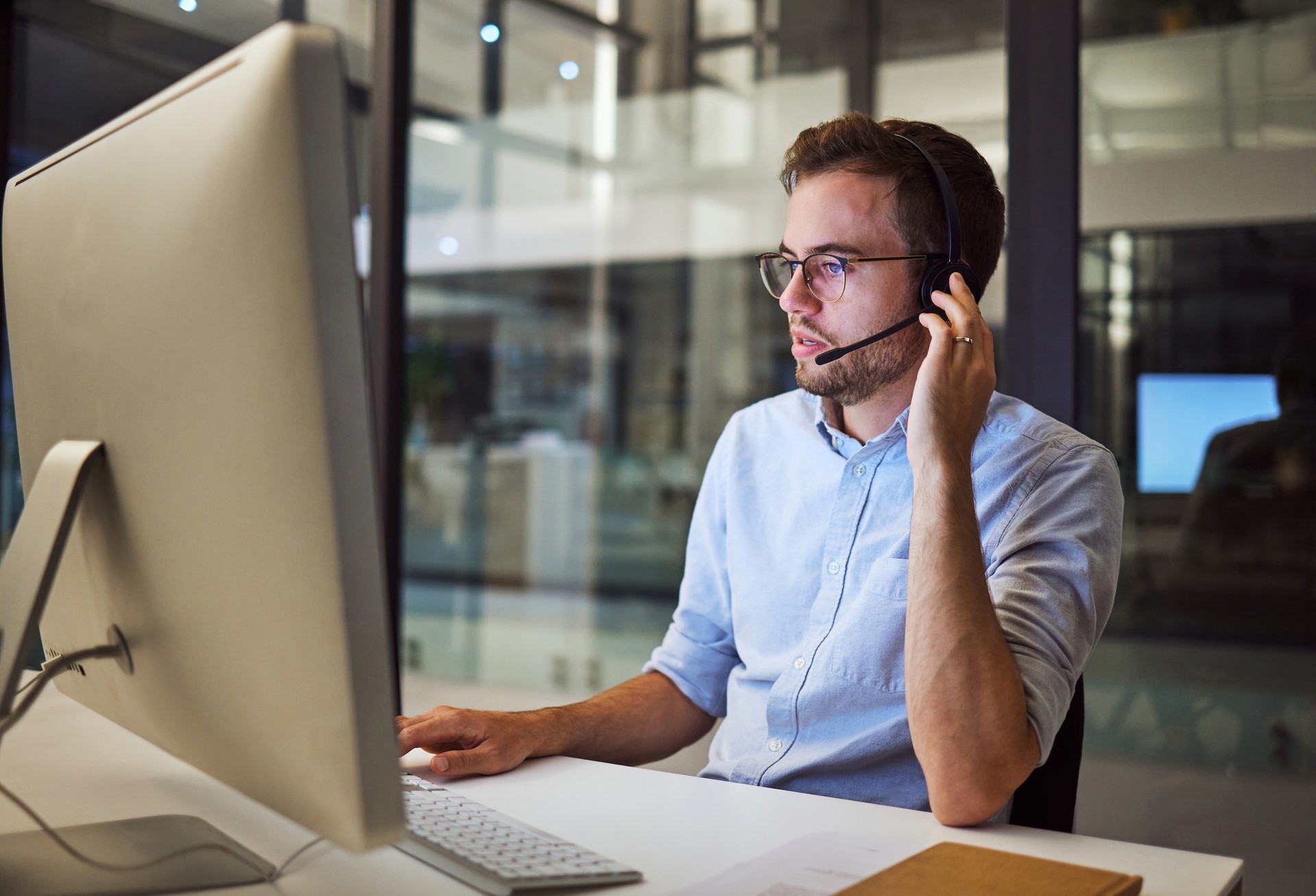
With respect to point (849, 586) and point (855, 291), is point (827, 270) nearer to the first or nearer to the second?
point (855, 291)

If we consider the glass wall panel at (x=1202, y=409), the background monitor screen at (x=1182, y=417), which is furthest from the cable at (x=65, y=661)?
the background monitor screen at (x=1182, y=417)

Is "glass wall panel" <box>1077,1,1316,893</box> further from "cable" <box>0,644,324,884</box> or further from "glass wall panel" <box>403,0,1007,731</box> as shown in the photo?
"cable" <box>0,644,324,884</box>

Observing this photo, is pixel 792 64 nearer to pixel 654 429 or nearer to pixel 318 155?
pixel 654 429

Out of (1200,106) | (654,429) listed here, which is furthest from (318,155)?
(654,429)

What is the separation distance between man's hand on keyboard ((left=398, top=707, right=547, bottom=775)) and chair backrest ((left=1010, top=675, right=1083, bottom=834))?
22.1 inches


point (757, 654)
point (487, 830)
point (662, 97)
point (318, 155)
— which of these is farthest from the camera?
point (662, 97)

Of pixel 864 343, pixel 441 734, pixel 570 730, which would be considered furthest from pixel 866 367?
pixel 441 734

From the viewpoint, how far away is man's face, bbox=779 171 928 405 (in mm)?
1498

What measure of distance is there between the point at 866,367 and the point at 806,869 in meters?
0.81

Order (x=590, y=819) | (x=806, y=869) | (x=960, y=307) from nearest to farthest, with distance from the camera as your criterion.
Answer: (x=806, y=869) → (x=590, y=819) → (x=960, y=307)

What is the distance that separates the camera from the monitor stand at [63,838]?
0.78 meters

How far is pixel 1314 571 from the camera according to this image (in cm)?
238

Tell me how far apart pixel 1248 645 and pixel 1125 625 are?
255mm

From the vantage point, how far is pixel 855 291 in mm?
1509
